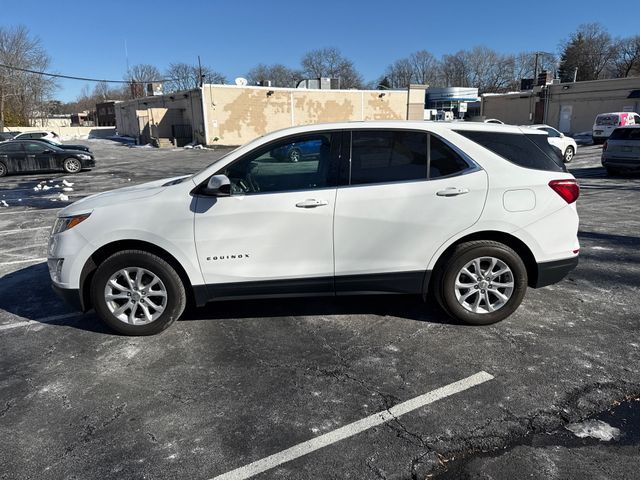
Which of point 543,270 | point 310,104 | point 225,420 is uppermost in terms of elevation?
point 310,104

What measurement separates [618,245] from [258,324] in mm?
5542

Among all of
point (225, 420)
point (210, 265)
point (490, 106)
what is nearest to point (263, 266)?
point (210, 265)

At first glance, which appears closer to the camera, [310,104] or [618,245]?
[618,245]

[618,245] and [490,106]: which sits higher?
[490,106]

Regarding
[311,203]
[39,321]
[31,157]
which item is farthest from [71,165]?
[311,203]

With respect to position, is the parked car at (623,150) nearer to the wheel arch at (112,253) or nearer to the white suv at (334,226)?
the white suv at (334,226)

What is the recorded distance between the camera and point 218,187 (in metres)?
3.80

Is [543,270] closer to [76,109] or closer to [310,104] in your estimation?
[310,104]

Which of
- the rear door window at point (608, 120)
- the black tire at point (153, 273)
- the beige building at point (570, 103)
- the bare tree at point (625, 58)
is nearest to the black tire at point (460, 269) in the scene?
the black tire at point (153, 273)

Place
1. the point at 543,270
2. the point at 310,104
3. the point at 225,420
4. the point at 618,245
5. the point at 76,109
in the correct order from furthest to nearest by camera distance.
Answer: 1. the point at 76,109
2. the point at 310,104
3. the point at 618,245
4. the point at 543,270
5. the point at 225,420

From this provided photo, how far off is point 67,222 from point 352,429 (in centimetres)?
299

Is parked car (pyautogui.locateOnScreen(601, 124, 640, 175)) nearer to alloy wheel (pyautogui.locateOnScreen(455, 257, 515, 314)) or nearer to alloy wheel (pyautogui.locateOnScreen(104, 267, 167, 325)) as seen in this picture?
alloy wheel (pyautogui.locateOnScreen(455, 257, 515, 314))

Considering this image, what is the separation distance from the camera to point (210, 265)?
3990 millimetres

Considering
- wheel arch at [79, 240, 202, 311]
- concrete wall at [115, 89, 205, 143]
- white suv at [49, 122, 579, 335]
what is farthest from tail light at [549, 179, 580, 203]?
concrete wall at [115, 89, 205, 143]
